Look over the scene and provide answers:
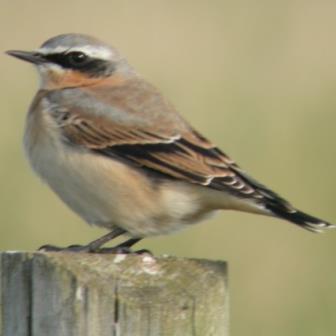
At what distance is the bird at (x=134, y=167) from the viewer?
22.5 feet

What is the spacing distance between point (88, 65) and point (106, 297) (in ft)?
12.0

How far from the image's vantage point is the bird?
6.85 m

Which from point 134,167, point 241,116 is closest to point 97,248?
point 134,167

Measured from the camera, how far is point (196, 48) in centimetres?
1367

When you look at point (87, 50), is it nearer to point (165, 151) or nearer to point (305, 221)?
point (165, 151)

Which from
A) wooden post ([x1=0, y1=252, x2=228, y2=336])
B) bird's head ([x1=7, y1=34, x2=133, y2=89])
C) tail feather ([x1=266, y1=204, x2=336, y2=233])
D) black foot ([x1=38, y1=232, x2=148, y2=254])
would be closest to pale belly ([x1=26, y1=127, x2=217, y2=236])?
black foot ([x1=38, y1=232, x2=148, y2=254])

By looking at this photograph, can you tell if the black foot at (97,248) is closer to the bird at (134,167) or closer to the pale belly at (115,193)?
the bird at (134,167)

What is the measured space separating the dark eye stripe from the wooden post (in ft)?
11.1

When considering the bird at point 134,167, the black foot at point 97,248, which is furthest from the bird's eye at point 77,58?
the black foot at point 97,248

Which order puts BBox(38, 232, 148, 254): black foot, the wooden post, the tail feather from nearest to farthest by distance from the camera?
1. the wooden post
2. BBox(38, 232, 148, 254): black foot
3. the tail feather

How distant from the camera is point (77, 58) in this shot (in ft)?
25.6

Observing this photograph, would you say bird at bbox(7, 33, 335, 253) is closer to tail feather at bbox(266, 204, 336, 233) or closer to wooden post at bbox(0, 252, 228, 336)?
tail feather at bbox(266, 204, 336, 233)

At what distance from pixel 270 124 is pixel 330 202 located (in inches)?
42.3

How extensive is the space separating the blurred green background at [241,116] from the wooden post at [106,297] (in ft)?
14.2
